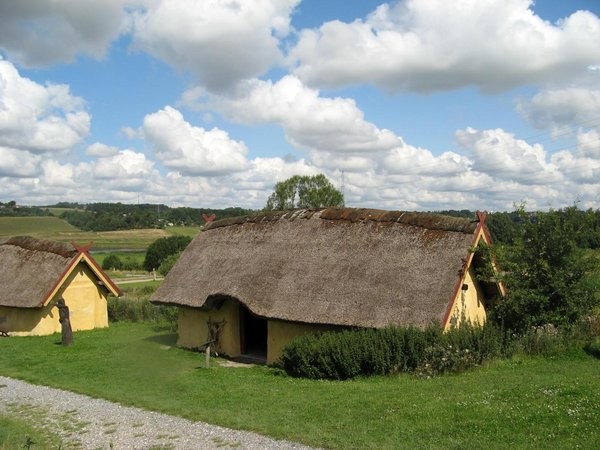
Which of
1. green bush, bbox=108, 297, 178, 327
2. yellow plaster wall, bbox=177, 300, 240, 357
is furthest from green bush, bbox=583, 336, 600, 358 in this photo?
green bush, bbox=108, 297, 178, 327

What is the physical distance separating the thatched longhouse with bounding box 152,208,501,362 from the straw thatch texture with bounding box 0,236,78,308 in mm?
8058

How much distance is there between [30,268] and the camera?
2920 cm

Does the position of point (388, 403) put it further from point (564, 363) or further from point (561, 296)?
point (561, 296)

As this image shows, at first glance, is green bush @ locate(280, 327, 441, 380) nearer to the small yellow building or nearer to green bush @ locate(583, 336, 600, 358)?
green bush @ locate(583, 336, 600, 358)

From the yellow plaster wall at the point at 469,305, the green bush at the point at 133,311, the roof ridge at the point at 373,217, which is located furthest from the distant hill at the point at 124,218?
the yellow plaster wall at the point at 469,305

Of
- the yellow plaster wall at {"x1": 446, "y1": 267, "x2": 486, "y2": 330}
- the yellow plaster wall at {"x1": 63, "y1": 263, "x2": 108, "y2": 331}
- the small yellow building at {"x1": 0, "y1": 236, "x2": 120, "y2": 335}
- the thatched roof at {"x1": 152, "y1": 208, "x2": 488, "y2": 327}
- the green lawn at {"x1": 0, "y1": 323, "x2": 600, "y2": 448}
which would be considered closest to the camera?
the green lawn at {"x1": 0, "y1": 323, "x2": 600, "y2": 448}

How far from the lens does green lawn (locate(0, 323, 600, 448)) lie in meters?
9.94

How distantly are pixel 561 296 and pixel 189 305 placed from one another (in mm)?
12616

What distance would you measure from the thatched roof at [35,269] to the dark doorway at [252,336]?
10756 mm

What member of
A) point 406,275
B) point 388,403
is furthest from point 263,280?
point 388,403

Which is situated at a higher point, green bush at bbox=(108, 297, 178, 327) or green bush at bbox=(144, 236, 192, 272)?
green bush at bbox=(144, 236, 192, 272)

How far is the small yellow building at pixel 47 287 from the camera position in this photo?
27.6 meters

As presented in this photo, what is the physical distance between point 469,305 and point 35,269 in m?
21.6

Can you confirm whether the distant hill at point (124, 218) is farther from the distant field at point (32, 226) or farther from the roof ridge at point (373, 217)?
the roof ridge at point (373, 217)
